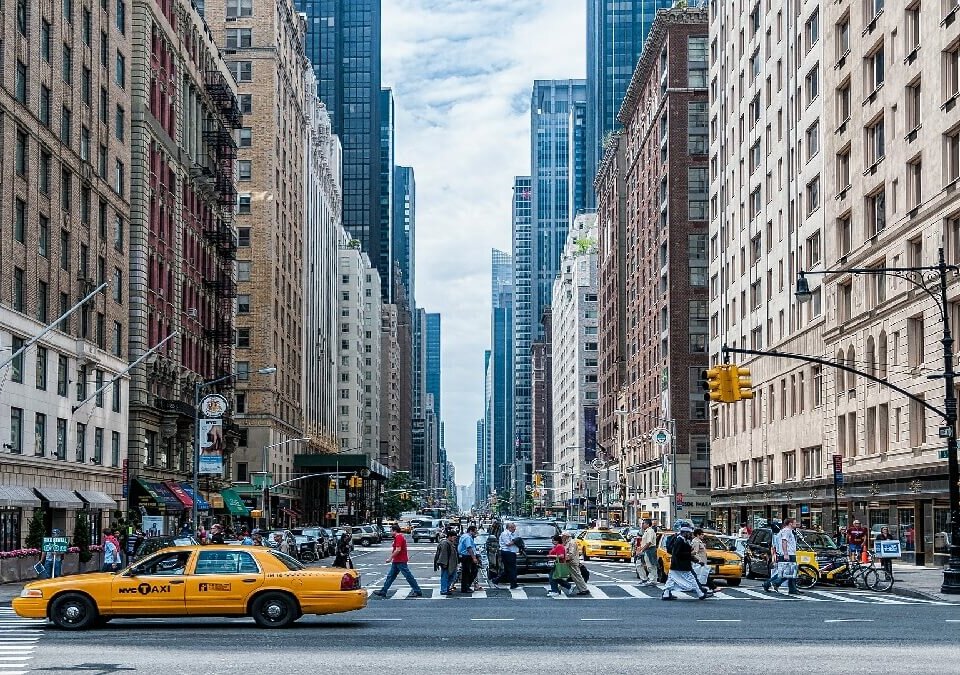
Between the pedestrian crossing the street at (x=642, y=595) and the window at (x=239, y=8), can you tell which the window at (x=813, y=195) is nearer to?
the pedestrian crossing the street at (x=642, y=595)

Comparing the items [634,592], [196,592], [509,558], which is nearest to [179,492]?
[509,558]

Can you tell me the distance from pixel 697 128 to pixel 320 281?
5898cm

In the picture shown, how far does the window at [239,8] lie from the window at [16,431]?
68.5 m

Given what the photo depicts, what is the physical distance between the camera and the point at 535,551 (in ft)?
141

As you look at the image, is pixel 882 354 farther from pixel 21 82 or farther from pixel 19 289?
pixel 21 82

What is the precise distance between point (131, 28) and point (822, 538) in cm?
4356

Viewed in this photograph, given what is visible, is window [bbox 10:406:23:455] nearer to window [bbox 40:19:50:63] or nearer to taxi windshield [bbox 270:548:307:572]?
window [bbox 40:19:50:63]

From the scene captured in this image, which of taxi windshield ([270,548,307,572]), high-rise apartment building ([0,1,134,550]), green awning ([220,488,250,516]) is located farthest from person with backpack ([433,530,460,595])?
green awning ([220,488,250,516])

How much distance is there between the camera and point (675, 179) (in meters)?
108

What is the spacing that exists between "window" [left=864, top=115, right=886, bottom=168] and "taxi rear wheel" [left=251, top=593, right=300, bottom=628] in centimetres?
4192

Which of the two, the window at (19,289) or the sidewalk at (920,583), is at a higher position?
the window at (19,289)

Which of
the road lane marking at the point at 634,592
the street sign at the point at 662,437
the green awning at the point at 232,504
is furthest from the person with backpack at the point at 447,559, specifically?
the street sign at the point at 662,437

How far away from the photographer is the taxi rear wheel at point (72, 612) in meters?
23.7

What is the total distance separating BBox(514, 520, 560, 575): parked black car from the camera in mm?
42612
